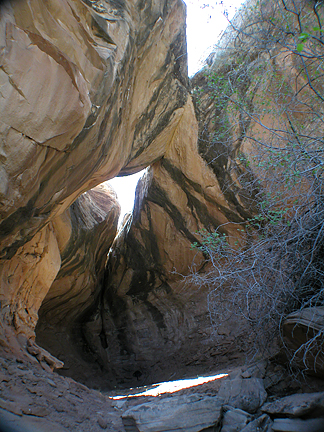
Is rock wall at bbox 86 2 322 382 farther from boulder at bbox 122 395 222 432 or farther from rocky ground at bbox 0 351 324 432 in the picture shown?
boulder at bbox 122 395 222 432

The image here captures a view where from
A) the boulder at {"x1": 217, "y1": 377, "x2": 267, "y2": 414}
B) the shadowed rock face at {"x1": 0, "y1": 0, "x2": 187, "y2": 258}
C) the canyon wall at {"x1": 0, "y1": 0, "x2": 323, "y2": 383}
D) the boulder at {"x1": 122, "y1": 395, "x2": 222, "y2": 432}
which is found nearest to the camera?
the shadowed rock face at {"x1": 0, "y1": 0, "x2": 187, "y2": 258}

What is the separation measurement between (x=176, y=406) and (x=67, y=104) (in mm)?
3540

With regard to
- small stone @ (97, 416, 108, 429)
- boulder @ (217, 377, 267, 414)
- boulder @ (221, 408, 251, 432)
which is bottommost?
boulder @ (221, 408, 251, 432)

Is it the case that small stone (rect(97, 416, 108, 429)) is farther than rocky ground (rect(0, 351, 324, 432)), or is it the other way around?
small stone (rect(97, 416, 108, 429))

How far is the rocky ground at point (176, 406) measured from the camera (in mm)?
2832

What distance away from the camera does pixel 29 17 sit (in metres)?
2.45

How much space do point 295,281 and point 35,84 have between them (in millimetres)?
3271

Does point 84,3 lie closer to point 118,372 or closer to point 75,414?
point 75,414

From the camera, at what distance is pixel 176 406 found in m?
3.55

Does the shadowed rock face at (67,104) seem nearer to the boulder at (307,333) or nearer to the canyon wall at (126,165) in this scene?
the canyon wall at (126,165)

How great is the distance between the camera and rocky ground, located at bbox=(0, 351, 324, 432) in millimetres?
2832

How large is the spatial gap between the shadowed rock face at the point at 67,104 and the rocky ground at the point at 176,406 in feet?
3.97

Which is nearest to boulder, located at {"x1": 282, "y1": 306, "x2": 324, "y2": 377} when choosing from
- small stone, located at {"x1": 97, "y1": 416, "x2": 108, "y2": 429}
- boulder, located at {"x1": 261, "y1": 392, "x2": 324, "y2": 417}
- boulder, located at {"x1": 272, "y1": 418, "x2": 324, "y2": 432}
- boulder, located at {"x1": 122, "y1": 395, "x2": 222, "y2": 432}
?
boulder, located at {"x1": 261, "y1": 392, "x2": 324, "y2": 417}

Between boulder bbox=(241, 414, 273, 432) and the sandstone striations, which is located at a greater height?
the sandstone striations
